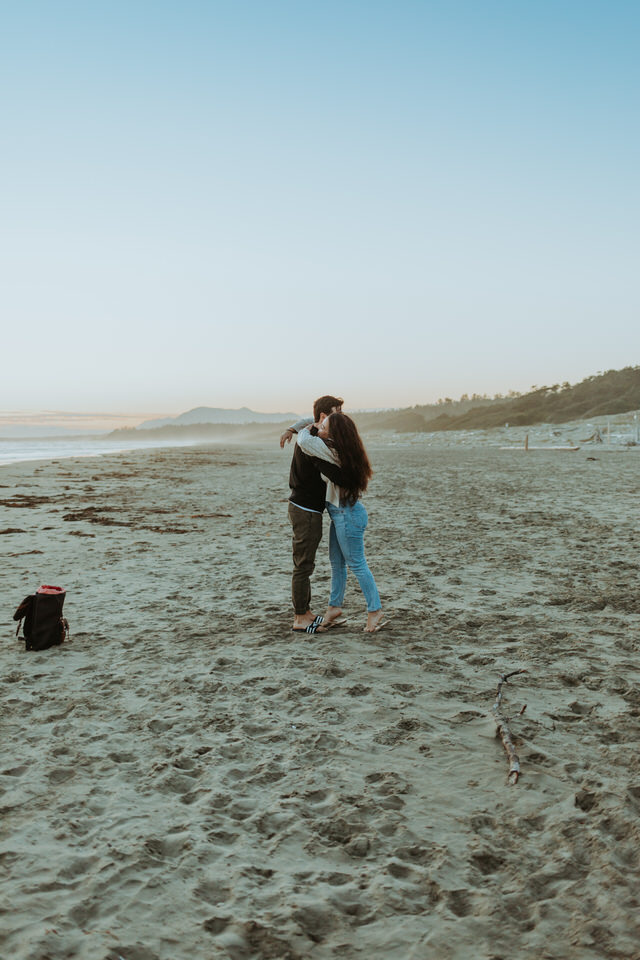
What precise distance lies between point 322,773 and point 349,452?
2595 millimetres

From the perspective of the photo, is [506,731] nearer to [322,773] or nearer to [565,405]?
[322,773]

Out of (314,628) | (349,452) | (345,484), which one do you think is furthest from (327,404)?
(314,628)

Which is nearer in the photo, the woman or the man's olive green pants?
the woman

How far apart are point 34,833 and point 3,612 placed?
3.95 meters

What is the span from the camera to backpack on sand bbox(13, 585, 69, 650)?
5.38 m

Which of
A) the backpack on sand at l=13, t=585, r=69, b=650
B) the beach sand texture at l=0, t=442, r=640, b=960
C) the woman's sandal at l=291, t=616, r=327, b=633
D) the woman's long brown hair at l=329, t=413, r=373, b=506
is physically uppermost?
the woman's long brown hair at l=329, t=413, r=373, b=506

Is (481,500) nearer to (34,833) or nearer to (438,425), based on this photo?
(34,833)

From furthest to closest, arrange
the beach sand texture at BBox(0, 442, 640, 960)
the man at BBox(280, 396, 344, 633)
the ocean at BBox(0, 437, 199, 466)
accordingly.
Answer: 1. the ocean at BBox(0, 437, 199, 466)
2. the man at BBox(280, 396, 344, 633)
3. the beach sand texture at BBox(0, 442, 640, 960)

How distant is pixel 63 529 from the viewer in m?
11.3

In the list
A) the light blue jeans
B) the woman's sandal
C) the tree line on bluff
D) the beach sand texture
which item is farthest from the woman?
the tree line on bluff

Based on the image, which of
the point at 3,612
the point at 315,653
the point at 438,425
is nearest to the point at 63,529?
the point at 3,612

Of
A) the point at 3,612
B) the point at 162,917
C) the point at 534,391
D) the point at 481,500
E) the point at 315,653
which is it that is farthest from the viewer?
the point at 534,391

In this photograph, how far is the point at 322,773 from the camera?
3547 mm

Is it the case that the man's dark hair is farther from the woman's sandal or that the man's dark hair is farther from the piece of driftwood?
the piece of driftwood
